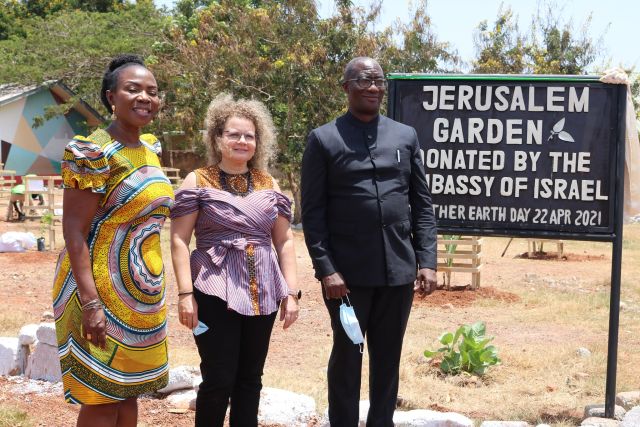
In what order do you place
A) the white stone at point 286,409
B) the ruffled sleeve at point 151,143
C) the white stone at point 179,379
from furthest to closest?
the white stone at point 179,379, the white stone at point 286,409, the ruffled sleeve at point 151,143

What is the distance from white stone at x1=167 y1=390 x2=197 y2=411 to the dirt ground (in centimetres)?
7

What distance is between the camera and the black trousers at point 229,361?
3.81 meters

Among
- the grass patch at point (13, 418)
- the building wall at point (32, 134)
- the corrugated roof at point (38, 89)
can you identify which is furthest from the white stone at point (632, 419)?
the building wall at point (32, 134)

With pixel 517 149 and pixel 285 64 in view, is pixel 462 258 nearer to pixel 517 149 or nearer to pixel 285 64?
pixel 517 149

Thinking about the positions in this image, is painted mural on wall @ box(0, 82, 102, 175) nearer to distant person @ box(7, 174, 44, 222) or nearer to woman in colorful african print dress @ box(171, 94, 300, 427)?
distant person @ box(7, 174, 44, 222)

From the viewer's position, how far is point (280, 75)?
1791 centimetres

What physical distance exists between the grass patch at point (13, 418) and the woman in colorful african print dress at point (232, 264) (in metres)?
1.39

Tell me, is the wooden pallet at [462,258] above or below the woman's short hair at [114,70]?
below

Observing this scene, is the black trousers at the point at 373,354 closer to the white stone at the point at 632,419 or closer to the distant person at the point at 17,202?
the white stone at the point at 632,419

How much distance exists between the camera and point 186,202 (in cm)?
385

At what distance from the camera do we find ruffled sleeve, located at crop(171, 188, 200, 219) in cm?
384

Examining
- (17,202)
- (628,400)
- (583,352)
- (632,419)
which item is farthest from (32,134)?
(632,419)

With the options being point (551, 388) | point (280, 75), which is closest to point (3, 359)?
point (551, 388)

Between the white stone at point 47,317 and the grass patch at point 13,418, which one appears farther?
the white stone at point 47,317
